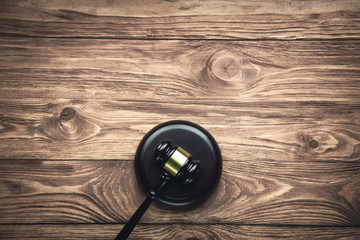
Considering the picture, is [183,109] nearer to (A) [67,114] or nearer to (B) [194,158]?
(B) [194,158]

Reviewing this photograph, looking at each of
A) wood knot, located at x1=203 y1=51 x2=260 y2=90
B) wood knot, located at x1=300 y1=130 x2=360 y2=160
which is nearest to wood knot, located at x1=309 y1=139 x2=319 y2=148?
wood knot, located at x1=300 y1=130 x2=360 y2=160

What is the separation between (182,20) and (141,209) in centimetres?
50

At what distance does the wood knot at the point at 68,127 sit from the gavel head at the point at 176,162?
0.69 feet

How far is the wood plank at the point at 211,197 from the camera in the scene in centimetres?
71

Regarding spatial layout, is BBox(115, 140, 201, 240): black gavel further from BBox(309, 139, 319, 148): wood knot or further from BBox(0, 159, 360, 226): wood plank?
BBox(309, 139, 319, 148): wood knot

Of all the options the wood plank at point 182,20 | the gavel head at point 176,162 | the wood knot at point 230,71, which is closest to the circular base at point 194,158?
the gavel head at point 176,162

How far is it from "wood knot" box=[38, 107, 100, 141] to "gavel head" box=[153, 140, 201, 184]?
0.69 feet

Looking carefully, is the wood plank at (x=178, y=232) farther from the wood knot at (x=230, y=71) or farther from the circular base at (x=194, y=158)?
the wood knot at (x=230, y=71)

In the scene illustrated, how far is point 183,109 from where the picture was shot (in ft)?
2.43

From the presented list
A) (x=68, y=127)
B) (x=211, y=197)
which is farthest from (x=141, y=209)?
(x=68, y=127)

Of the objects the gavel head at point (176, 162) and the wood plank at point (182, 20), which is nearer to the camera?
the gavel head at point (176, 162)

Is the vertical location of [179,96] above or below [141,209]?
above

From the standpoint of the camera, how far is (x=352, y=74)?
764mm

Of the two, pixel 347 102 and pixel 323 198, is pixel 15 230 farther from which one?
pixel 347 102
